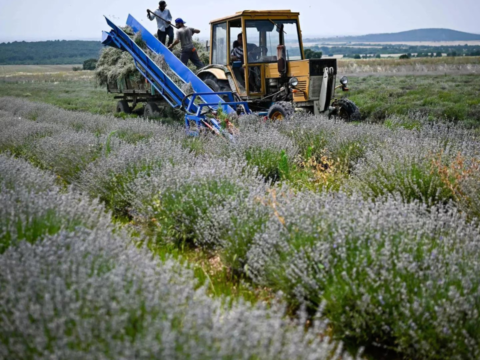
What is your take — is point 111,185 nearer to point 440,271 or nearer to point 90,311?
point 90,311

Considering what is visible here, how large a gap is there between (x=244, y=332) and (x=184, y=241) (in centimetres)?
200

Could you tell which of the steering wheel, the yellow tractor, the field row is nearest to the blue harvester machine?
the yellow tractor

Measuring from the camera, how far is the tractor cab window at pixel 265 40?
8594 millimetres

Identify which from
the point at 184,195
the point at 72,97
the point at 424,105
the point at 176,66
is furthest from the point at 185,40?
the point at 72,97

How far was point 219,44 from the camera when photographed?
9383 mm

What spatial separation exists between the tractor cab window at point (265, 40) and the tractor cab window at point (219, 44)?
1.90ft

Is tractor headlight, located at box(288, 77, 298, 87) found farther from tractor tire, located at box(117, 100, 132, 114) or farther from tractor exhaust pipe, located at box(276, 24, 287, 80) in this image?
tractor tire, located at box(117, 100, 132, 114)

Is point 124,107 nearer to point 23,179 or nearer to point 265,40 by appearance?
point 265,40

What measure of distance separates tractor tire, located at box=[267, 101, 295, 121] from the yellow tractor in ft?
0.08

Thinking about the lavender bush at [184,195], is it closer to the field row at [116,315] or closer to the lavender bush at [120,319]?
the field row at [116,315]

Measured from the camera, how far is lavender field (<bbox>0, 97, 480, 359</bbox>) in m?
1.80

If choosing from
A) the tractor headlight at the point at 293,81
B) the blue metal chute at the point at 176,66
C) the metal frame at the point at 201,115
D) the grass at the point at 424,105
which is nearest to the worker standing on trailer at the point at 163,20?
the blue metal chute at the point at 176,66

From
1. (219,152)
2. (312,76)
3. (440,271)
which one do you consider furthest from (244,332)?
(312,76)

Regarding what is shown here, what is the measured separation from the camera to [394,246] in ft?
9.05
